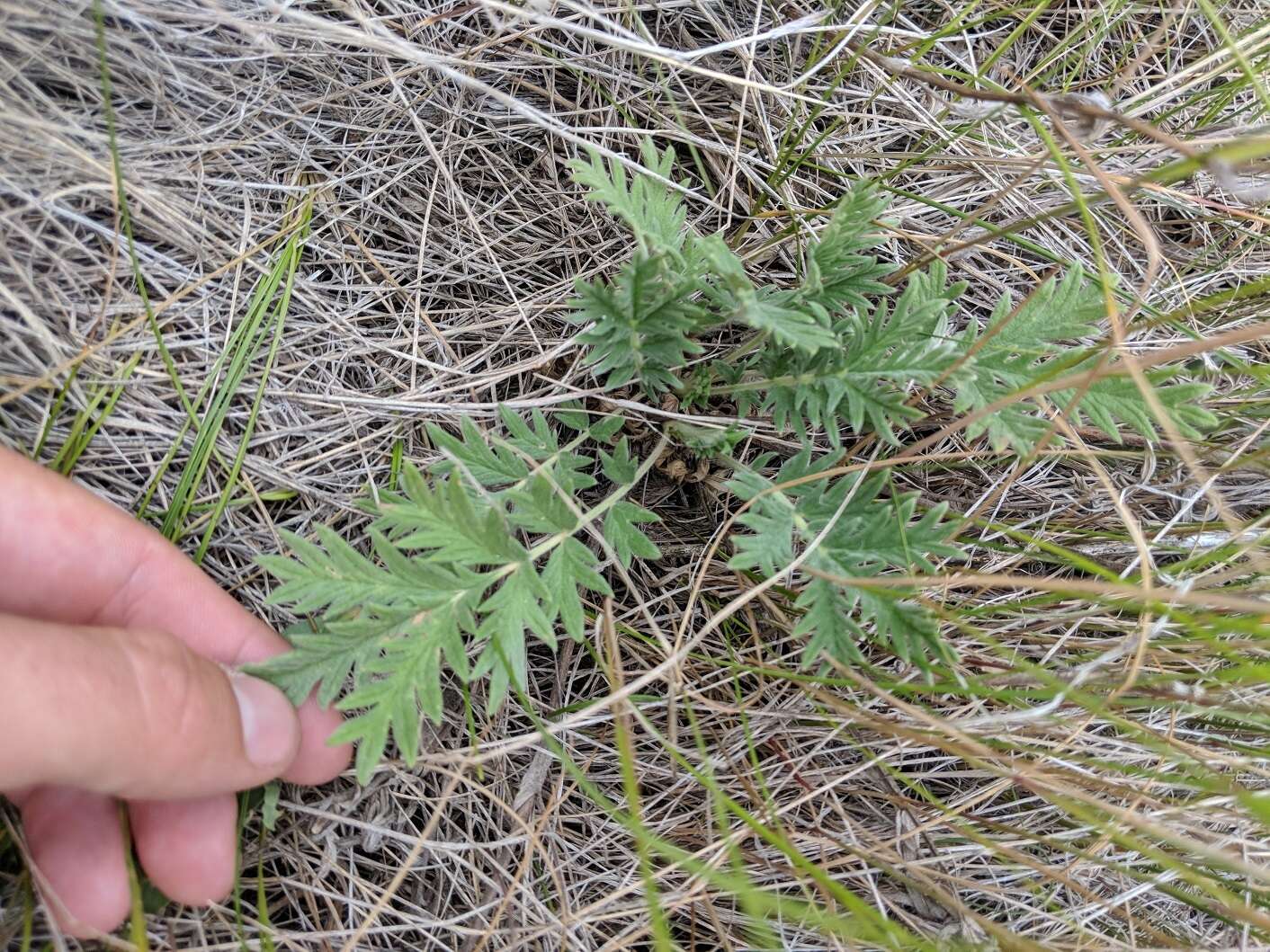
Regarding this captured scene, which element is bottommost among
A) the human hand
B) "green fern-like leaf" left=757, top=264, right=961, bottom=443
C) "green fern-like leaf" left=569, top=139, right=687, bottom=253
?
the human hand

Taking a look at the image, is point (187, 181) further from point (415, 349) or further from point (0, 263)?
point (415, 349)

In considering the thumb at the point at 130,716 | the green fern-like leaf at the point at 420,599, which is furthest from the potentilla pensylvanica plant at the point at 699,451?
the thumb at the point at 130,716

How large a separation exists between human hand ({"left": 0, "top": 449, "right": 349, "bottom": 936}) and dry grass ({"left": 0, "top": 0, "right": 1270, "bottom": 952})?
0.57 feet

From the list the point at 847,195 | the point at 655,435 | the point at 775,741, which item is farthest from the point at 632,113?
the point at 775,741

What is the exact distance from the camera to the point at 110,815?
1871 mm

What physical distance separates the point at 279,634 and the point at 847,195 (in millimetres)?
1770

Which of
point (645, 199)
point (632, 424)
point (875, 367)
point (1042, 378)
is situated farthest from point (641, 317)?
point (1042, 378)

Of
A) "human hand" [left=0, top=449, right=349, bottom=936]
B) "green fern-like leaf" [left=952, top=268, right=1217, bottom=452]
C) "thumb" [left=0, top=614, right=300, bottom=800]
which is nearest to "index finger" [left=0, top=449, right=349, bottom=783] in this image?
"human hand" [left=0, top=449, right=349, bottom=936]

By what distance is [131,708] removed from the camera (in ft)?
5.04

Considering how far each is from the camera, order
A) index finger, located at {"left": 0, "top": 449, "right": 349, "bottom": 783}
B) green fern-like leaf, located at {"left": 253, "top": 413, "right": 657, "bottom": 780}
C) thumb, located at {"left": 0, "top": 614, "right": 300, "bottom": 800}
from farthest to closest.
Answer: index finger, located at {"left": 0, "top": 449, "right": 349, "bottom": 783}, green fern-like leaf, located at {"left": 253, "top": 413, "right": 657, "bottom": 780}, thumb, located at {"left": 0, "top": 614, "right": 300, "bottom": 800}

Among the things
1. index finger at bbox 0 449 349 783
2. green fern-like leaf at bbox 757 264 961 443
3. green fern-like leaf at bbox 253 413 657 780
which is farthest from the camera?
green fern-like leaf at bbox 757 264 961 443

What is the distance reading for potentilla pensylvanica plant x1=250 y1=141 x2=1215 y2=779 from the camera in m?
1.77

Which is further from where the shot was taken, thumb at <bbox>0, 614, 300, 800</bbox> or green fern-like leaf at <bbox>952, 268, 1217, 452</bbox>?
green fern-like leaf at <bbox>952, 268, 1217, 452</bbox>

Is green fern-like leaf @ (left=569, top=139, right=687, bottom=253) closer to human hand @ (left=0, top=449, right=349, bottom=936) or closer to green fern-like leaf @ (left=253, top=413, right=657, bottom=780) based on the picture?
green fern-like leaf @ (left=253, top=413, right=657, bottom=780)
